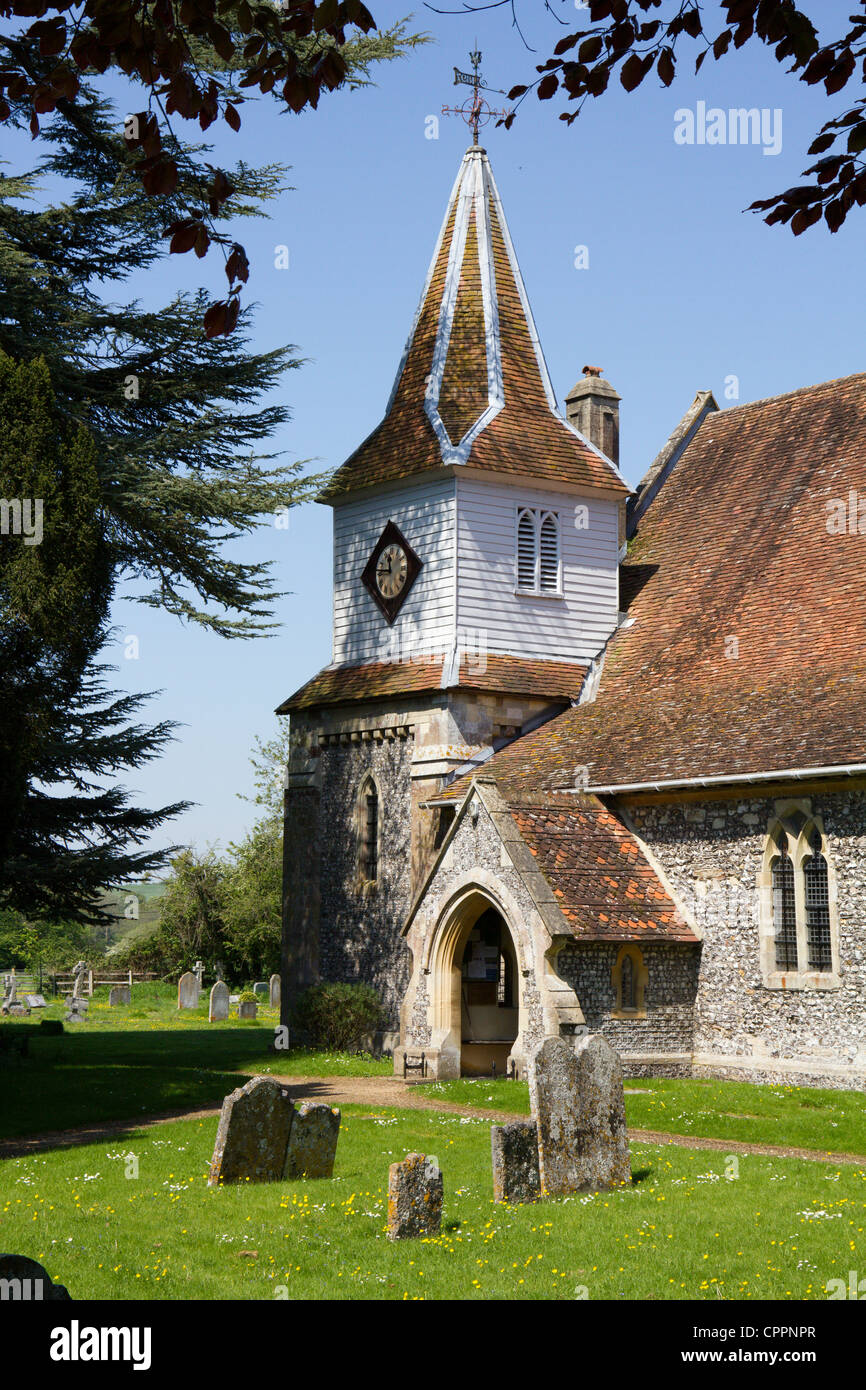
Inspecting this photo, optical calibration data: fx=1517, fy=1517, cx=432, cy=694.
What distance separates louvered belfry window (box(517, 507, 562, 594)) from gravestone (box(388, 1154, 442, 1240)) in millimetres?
16369

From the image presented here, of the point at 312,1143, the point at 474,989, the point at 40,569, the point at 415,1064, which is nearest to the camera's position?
the point at 312,1143

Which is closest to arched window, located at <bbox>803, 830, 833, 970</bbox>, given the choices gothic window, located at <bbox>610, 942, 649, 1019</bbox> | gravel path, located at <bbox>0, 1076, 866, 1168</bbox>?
gothic window, located at <bbox>610, 942, 649, 1019</bbox>

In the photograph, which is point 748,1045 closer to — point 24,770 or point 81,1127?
point 81,1127

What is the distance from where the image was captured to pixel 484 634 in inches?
997

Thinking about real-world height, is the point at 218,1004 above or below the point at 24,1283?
below

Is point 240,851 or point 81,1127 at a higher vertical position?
point 240,851

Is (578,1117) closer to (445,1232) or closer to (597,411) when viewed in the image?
(445,1232)

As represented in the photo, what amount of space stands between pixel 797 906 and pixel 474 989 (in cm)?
633

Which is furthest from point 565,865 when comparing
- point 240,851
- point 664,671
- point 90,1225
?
point 240,851

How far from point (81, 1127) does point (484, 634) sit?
11.5 metres

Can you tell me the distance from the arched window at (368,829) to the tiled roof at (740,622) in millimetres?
2603

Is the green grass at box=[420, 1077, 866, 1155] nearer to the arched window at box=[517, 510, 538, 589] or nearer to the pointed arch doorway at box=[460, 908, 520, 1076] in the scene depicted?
the pointed arch doorway at box=[460, 908, 520, 1076]

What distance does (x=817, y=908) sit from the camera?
62.7 ft

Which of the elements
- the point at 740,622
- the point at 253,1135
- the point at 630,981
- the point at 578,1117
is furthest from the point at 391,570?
the point at 578,1117
